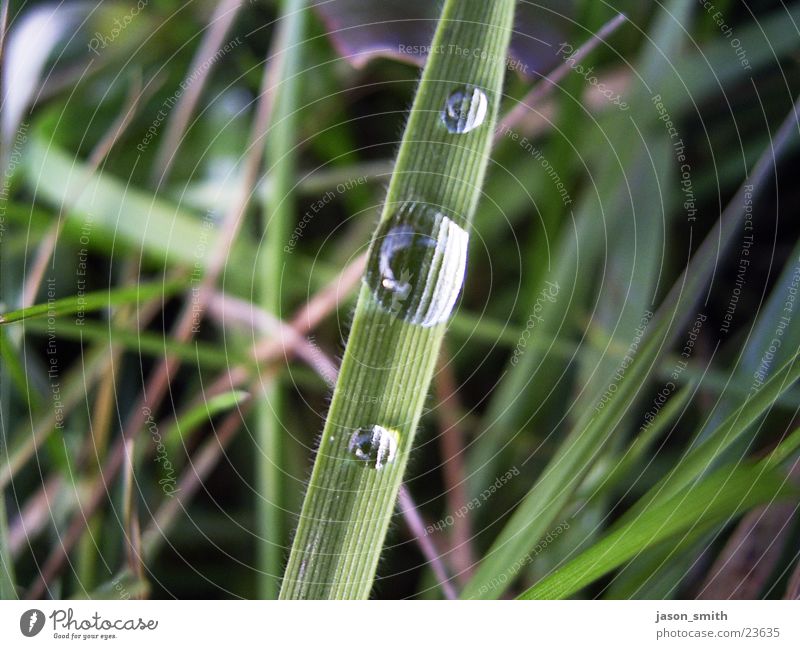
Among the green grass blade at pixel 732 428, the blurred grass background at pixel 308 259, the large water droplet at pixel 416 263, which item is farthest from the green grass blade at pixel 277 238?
the green grass blade at pixel 732 428

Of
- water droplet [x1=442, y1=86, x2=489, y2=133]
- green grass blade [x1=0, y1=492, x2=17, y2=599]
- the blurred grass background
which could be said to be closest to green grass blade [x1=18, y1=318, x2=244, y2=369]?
the blurred grass background

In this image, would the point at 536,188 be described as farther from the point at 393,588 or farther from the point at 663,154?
the point at 393,588

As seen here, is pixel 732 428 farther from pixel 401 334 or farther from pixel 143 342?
pixel 143 342

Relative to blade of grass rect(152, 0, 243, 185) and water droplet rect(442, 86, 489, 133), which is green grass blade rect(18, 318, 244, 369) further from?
water droplet rect(442, 86, 489, 133)

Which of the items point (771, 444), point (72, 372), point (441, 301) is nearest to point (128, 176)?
point (72, 372)

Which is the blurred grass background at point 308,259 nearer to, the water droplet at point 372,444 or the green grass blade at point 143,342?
the green grass blade at point 143,342

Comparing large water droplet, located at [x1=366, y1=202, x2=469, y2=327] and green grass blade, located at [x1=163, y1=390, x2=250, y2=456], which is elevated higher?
large water droplet, located at [x1=366, y1=202, x2=469, y2=327]

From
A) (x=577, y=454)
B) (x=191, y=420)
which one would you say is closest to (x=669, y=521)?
(x=577, y=454)
